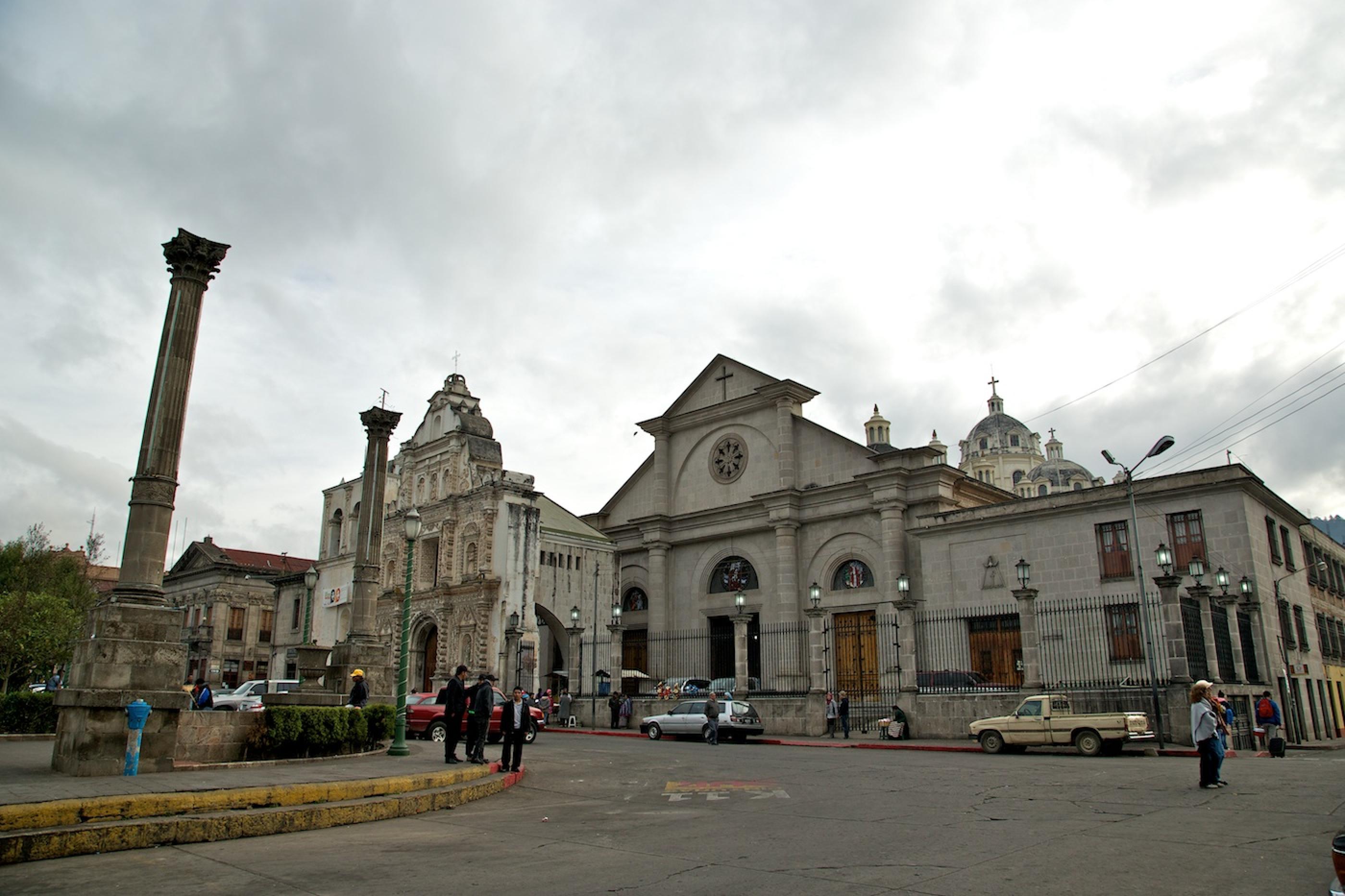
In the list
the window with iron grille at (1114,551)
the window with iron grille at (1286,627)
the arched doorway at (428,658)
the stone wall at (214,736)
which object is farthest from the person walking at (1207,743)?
the arched doorway at (428,658)

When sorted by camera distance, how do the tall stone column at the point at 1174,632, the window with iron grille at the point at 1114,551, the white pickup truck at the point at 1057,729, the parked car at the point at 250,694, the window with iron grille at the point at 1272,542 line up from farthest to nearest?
the window with iron grille at the point at 1114,551, the parked car at the point at 250,694, the window with iron grille at the point at 1272,542, the tall stone column at the point at 1174,632, the white pickup truck at the point at 1057,729

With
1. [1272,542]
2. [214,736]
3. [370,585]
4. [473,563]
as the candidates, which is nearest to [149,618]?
[214,736]

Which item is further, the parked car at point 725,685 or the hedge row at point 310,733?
the parked car at point 725,685

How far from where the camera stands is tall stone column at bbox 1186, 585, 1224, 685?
20672mm

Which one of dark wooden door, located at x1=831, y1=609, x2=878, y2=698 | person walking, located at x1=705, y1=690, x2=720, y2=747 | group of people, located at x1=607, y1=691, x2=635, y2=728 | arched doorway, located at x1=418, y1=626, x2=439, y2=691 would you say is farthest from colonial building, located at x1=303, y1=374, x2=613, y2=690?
person walking, located at x1=705, y1=690, x2=720, y2=747

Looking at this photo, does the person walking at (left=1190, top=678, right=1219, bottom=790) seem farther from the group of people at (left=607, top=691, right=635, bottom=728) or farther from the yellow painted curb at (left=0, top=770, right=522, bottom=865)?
the group of people at (left=607, top=691, right=635, bottom=728)

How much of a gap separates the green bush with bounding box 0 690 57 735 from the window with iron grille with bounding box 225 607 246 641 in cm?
3750

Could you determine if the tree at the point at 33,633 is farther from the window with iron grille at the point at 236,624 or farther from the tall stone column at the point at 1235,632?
the tall stone column at the point at 1235,632

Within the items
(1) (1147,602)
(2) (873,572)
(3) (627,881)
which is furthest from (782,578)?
(3) (627,881)

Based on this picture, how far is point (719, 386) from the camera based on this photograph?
138ft

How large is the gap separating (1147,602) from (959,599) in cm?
Result: 699

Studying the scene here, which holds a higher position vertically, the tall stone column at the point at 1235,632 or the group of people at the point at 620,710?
the tall stone column at the point at 1235,632

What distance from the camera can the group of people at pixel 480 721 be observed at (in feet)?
47.3

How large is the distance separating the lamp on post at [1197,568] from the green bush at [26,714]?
29671mm
